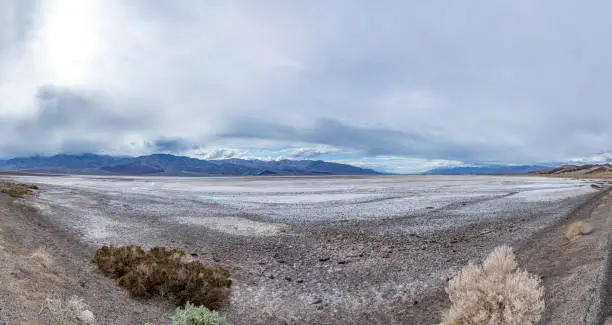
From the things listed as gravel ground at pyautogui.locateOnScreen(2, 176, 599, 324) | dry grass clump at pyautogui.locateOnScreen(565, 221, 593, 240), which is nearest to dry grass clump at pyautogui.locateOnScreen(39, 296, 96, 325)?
gravel ground at pyautogui.locateOnScreen(2, 176, 599, 324)

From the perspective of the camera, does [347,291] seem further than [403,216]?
No

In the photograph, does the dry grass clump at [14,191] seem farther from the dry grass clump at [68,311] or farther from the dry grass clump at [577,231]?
the dry grass clump at [577,231]

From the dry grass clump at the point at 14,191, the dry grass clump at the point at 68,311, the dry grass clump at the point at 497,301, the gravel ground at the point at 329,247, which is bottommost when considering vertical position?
the gravel ground at the point at 329,247

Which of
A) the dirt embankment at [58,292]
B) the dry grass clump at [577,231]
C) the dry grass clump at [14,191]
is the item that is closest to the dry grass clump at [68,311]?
the dirt embankment at [58,292]

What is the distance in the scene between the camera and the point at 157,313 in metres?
11.0

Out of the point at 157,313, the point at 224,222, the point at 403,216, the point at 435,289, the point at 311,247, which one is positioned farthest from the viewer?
the point at 403,216

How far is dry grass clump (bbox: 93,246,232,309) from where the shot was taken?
1198cm

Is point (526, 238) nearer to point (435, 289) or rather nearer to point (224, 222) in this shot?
point (435, 289)

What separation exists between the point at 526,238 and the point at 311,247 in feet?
36.0

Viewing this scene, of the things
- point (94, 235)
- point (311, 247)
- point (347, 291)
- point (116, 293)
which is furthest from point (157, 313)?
point (94, 235)

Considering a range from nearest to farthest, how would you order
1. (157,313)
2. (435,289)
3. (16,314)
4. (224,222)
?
1. (16,314)
2. (157,313)
3. (435,289)
4. (224,222)

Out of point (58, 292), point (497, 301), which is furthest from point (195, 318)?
point (497, 301)

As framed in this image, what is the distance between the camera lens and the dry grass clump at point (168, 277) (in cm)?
1198

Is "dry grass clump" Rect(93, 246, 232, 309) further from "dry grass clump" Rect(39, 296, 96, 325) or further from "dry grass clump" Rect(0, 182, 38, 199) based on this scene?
"dry grass clump" Rect(0, 182, 38, 199)
